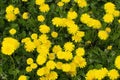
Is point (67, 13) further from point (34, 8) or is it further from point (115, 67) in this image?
point (115, 67)

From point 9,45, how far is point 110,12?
1.16 m

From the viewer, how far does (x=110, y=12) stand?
404 centimetres

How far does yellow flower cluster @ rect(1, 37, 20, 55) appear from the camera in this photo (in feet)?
12.3

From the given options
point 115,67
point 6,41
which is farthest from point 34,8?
point 115,67

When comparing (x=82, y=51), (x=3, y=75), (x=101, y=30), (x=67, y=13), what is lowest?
(x=3, y=75)

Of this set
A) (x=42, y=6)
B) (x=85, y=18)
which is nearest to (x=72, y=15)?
(x=85, y=18)

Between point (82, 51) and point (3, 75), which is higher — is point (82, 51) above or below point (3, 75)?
above

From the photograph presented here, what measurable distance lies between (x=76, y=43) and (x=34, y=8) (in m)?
0.72

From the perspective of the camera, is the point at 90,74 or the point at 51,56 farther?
the point at 51,56

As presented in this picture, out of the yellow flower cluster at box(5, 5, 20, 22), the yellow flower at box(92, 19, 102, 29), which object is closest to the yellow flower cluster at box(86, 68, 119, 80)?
the yellow flower at box(92, 19, 102, 29)

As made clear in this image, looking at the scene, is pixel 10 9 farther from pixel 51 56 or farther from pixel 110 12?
pixel 110 12

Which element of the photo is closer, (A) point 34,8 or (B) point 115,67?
(B) point 115,67

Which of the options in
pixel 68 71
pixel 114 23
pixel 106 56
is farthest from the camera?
pixel 114 23

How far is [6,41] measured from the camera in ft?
12.5
